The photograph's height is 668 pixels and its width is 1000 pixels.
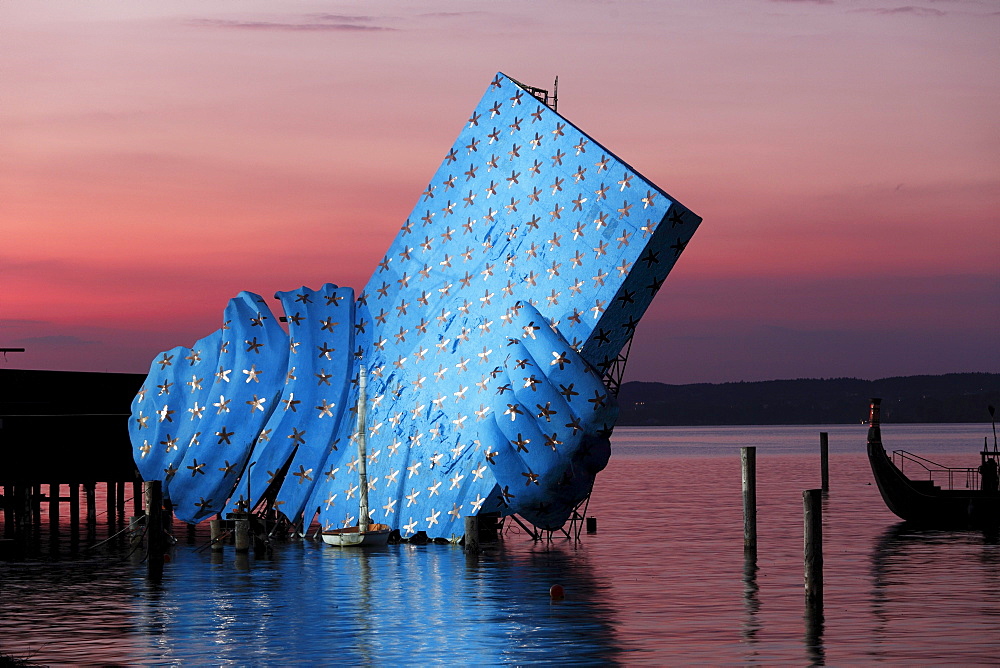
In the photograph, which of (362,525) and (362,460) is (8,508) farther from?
(362,460)

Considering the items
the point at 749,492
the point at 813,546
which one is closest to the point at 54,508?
the point at 749,492

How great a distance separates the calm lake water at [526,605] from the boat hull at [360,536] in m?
0.40

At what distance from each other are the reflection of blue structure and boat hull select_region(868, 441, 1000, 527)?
61.4ft

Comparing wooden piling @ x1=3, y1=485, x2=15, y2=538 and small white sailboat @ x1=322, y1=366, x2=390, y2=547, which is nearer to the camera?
small white sailboat @ x1=322, y1=366, x2=390, y2=547

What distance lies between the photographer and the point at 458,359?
46906 mm

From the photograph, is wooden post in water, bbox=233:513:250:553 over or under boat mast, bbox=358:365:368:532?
under

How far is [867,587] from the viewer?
128 feet

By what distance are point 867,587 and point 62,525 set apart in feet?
123

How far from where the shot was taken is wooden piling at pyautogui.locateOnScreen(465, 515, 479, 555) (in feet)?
144

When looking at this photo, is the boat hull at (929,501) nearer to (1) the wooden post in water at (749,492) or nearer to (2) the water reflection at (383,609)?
(1) the wooden post in water at (749,492)

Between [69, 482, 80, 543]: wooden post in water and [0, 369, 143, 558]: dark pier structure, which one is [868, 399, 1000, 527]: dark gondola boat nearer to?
[0, 369, 143, 558]: dark pier structure

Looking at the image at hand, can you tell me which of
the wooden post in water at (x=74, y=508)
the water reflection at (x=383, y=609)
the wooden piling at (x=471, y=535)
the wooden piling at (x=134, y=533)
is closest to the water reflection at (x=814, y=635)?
the water reflection at (x=383, y=609)

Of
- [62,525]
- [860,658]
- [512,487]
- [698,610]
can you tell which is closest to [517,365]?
[512,487]

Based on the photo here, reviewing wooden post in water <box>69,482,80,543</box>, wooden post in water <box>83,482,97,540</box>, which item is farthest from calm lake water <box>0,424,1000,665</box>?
wooden post in water <box>83,482,97,540</box>
